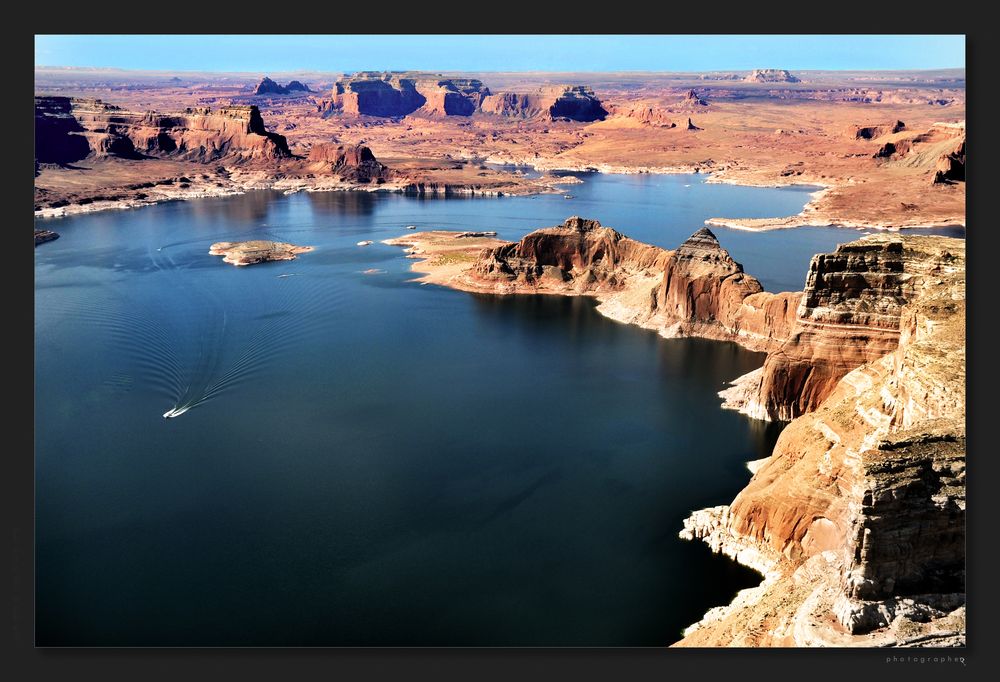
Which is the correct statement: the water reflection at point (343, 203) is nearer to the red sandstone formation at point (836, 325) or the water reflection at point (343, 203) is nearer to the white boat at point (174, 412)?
the white boat at point (174, 412)

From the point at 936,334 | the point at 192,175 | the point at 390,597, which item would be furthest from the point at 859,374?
the point at 192,175

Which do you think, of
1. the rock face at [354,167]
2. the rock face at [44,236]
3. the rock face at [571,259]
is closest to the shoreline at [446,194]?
the rock face at [354,167]

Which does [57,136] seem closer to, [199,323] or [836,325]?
[199,323]

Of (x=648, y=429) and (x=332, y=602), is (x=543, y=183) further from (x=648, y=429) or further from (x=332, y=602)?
(x=332, y=602)

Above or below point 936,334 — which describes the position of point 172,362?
below

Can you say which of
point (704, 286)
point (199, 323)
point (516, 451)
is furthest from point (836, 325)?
point (199, 323)

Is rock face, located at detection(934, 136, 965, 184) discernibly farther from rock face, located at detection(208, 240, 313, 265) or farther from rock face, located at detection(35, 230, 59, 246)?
rock face, located at detection(35, 230, 59, 246)
